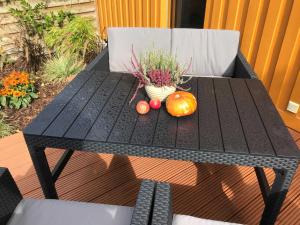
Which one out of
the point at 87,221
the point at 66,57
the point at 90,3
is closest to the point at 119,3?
the point at 90,3

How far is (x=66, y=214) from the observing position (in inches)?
50.3

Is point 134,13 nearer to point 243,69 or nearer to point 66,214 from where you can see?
point 243,69

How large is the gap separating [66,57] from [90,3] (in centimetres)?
126

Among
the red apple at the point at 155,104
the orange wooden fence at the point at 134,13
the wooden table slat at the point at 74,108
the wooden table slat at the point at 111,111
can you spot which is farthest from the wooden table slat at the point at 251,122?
the orange wooden fence at the point at 134,13

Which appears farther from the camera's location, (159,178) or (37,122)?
(159,178)

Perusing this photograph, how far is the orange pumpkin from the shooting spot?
1450 mm

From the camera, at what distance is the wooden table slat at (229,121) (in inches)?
51.0

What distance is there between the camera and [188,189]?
6.97 feet

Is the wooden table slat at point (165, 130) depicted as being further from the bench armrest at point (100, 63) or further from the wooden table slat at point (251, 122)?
the bench armrest at point (100, 63)

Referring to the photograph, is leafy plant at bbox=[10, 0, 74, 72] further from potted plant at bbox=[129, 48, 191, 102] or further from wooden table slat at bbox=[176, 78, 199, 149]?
wooden table slat at bbox=[176, 78, 199, 149]

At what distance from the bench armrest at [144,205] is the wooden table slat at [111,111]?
0.34 meters

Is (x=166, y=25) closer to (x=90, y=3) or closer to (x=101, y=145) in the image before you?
(x=90, y=3)

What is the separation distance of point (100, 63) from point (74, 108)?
845 mm

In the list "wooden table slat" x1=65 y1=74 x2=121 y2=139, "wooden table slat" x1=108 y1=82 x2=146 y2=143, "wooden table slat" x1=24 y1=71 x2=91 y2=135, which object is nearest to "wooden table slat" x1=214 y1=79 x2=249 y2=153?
"wooden table slat" x1=108 y1=82 x2=146 y2=143
